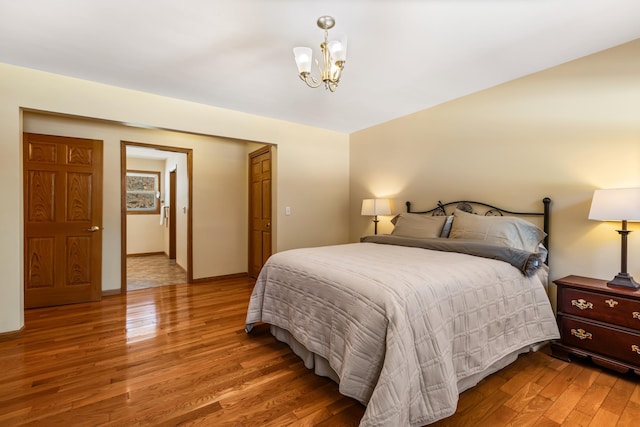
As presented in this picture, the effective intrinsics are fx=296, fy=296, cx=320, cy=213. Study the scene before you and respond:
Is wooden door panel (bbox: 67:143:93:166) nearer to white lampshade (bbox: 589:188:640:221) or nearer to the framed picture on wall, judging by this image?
the framed picture on wall

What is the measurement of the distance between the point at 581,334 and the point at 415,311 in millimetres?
1595

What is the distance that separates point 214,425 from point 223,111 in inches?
125

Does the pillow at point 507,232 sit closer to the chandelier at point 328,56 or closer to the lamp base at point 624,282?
the lamp base at point 624,282

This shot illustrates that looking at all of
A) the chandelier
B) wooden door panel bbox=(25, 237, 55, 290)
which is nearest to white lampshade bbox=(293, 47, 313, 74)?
the chandelier

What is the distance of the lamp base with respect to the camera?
203 centimetres

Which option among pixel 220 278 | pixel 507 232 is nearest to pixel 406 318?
pixel 507 232

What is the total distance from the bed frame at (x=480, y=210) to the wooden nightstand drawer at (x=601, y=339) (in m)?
0.74

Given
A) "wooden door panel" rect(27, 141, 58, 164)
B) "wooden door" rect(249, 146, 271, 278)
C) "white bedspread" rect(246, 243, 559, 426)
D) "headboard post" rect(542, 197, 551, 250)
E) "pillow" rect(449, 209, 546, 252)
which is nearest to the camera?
"white bedspread" rect(246, 243, 559, 426)

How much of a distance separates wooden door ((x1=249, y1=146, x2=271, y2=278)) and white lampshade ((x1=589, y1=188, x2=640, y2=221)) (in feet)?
11.6

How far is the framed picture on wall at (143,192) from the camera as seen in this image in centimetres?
696

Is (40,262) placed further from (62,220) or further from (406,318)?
(406,318)

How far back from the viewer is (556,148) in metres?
2.59

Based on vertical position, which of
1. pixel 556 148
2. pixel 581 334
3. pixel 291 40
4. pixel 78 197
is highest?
pixel 291 40

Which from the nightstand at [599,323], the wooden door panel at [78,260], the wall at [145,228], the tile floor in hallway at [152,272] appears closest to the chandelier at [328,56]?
the nightstand at [599,323]
